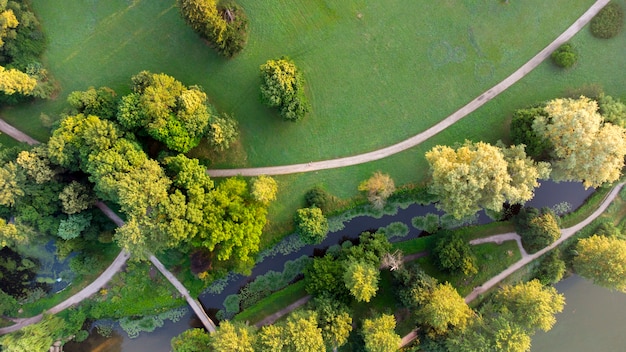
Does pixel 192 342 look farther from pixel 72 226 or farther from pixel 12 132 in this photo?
pixel 12 132

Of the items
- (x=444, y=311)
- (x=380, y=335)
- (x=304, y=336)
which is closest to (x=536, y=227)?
(x=444, y=311)

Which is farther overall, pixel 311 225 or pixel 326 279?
pixel 311 225

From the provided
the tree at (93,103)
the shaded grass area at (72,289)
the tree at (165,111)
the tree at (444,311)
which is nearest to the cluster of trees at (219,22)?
the tree at (165,111)

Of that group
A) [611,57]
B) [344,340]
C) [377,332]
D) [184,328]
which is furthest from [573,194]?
[184,328]

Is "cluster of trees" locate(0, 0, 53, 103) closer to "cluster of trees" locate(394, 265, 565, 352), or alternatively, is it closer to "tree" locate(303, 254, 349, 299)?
"tree" locate(303, 254, 349, 299)

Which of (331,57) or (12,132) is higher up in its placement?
(12,132)

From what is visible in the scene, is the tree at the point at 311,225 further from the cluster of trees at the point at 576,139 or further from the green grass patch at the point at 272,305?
the cluster of trees at the point at 576,139

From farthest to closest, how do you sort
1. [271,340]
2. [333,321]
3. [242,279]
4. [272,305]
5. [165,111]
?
1. [242,279]
2. [272,305]
3. [333,321]
4. [165,111]
5. [271,340]

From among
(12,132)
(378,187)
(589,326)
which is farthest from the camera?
(589,326)
